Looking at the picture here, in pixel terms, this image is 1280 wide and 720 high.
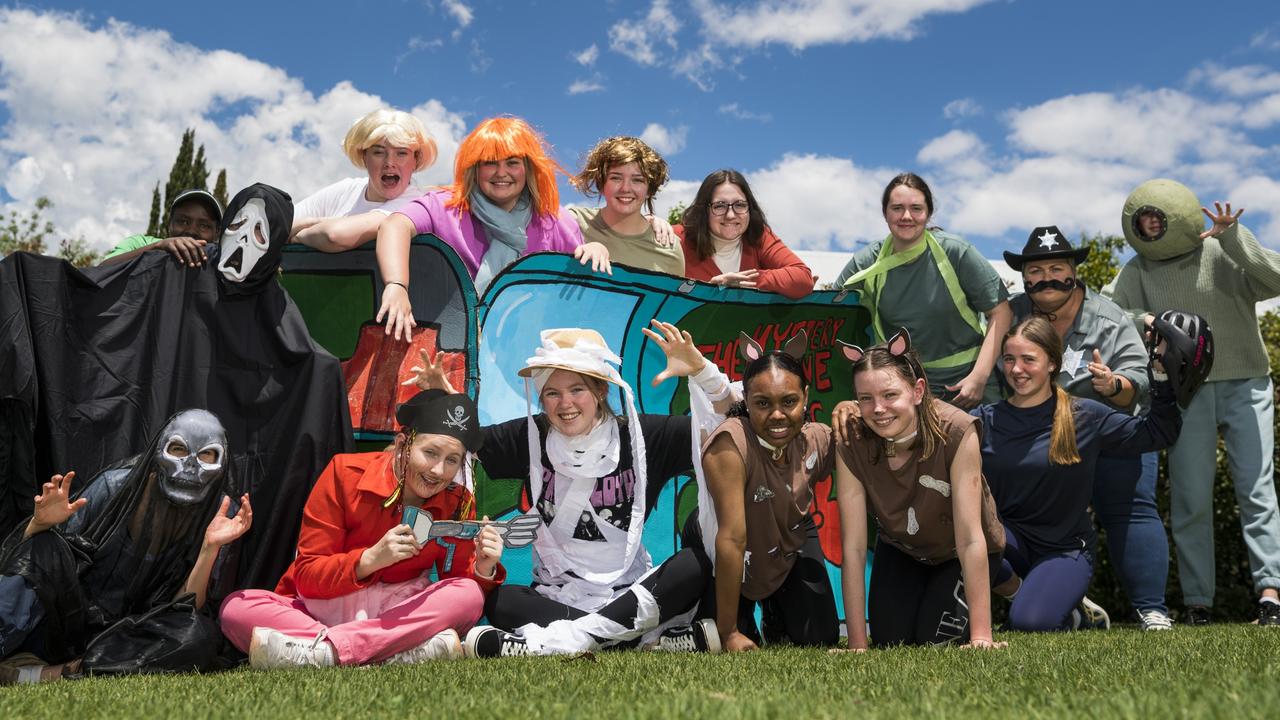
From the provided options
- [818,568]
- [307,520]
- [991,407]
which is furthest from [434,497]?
[991,407]

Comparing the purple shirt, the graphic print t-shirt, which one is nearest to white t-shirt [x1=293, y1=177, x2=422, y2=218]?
the purple shirt

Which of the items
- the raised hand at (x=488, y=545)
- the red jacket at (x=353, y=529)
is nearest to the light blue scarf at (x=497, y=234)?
the red jacket at (x=353, y=529)

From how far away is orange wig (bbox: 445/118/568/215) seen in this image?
4.71m

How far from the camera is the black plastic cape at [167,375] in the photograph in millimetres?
3818

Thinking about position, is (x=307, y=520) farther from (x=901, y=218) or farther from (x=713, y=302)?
(x=901, y=218)

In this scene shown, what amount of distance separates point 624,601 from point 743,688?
1.33 metres

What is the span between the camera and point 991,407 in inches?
193

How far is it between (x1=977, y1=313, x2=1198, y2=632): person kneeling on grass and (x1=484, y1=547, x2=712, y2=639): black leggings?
1599 millimetres

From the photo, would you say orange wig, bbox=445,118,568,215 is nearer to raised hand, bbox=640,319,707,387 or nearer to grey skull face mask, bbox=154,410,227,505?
raised hand, bbox=640,319,707,387

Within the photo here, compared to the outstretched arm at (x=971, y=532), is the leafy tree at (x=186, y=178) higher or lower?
higher

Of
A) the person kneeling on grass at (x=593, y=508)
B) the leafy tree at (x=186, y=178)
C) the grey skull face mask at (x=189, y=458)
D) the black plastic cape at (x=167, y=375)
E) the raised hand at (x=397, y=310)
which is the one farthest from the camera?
the leafy tree at (x=186, y=178)

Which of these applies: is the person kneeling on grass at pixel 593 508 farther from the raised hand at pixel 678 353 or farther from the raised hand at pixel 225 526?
the raised hand at pixel 225 526

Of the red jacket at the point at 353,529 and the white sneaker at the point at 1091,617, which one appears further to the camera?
the white sneaker at the point at 1091,617

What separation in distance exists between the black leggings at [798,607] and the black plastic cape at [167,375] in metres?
1.77
